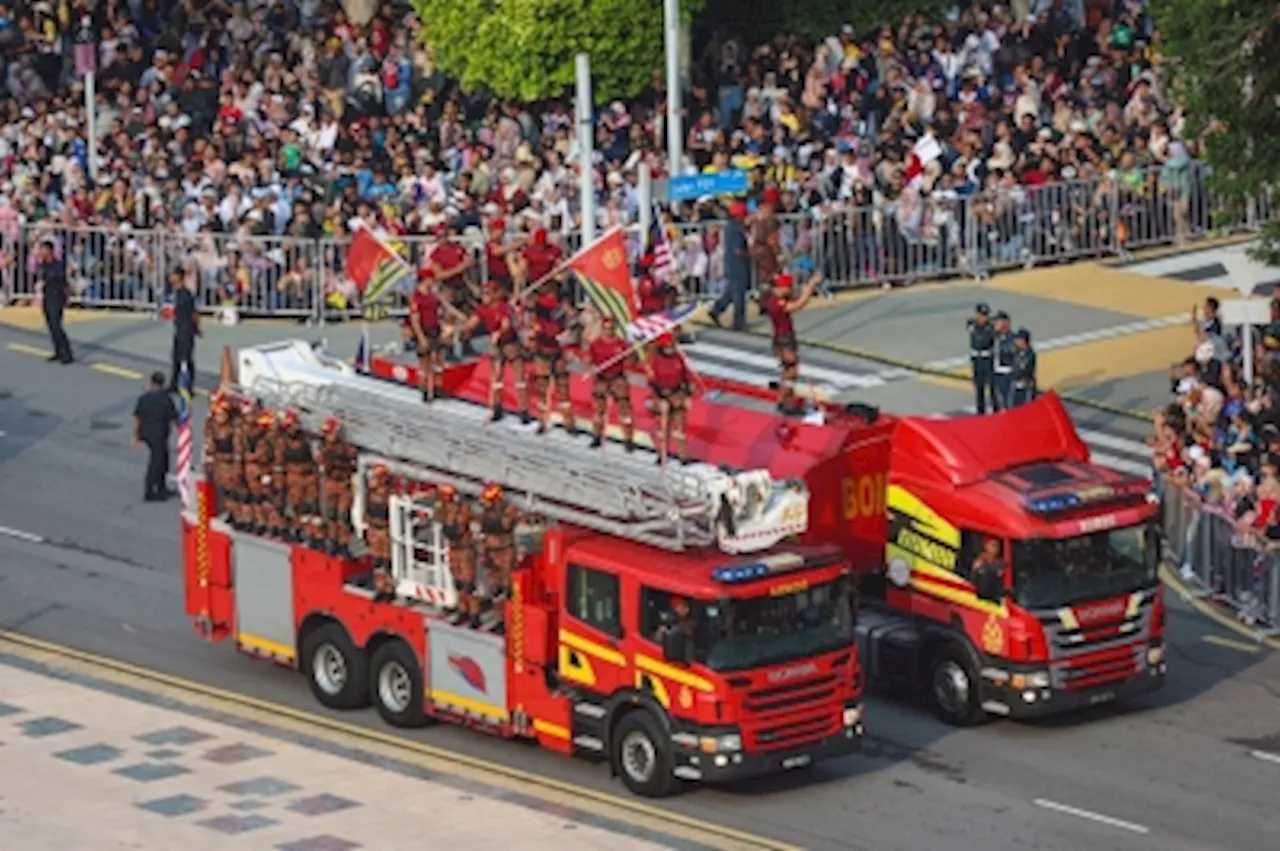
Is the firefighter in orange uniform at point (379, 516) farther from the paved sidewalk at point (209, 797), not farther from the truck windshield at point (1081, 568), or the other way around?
the truck windshield at point (1081, 568)

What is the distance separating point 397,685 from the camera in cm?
3338

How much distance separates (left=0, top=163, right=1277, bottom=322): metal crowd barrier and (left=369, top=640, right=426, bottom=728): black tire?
15.2 meters

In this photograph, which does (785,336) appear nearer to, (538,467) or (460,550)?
(538,467)

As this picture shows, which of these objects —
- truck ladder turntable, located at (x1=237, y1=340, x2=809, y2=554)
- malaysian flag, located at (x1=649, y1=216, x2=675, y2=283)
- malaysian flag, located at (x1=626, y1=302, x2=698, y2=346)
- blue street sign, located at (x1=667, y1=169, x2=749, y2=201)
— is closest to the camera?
truck ladder turntable, located at (x1=237, y1=340, x2=809, y2=554)

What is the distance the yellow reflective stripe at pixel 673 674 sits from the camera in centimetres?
3008

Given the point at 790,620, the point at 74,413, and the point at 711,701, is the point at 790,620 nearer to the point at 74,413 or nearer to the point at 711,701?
the point at 711,701

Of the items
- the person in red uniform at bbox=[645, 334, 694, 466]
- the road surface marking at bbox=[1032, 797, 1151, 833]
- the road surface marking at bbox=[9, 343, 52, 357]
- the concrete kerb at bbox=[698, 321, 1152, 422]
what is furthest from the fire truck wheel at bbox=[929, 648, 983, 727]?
the road surface marking at bbox=[9, 343, 52, 357]

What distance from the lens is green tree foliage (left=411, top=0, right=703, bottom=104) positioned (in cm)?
5203

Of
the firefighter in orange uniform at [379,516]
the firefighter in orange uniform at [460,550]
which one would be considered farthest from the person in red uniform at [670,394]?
the firefighter in orange uniform at [379,516]

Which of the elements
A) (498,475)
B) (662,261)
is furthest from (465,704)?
(662,261)

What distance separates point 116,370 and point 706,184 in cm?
896

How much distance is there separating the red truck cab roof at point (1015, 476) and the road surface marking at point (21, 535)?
11.9 meters

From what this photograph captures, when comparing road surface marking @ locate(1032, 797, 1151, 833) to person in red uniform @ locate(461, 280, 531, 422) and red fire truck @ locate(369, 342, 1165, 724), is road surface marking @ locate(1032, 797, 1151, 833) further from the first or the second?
person in red uniform @ locate(461, 280, 531, 422)

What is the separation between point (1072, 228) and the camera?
50.7m
